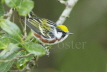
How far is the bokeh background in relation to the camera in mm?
3555

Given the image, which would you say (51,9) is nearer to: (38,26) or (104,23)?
(104,23)

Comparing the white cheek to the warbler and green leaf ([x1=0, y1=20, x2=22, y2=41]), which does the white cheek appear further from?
green leaf ([x1=0, y1=20, x2=22, y2=41])

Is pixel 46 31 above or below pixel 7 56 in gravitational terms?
above

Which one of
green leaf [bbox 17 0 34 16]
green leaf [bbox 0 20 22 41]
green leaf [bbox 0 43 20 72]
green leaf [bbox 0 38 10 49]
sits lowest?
→ green leaf [bbox 0 43 20 72]

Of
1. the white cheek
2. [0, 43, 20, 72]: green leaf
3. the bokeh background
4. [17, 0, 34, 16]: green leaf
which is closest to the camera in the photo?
[17, 0, 34, 16]: green leaf

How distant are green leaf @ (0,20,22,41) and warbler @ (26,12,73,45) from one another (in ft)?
0.95

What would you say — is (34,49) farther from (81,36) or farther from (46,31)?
(81,36)

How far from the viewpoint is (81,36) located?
12.6ft

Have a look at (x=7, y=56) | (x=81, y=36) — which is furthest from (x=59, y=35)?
(x=81, y=36)

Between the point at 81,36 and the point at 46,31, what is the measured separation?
206 cm

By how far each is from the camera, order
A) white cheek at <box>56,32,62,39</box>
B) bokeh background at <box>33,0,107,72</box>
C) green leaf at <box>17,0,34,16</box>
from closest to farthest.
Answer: green leaf at <box>17,0,34,16</box>
white cheek at <box>56,32,62,39</box>
bokeh background at <box>33,0,107,72</box>

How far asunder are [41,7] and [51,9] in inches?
5.5

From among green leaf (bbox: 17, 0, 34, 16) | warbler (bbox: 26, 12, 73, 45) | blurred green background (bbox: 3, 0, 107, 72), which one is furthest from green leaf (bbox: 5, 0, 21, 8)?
blurred green background (bbox: 3, 0, 107, 72)

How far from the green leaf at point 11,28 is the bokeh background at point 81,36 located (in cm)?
208
